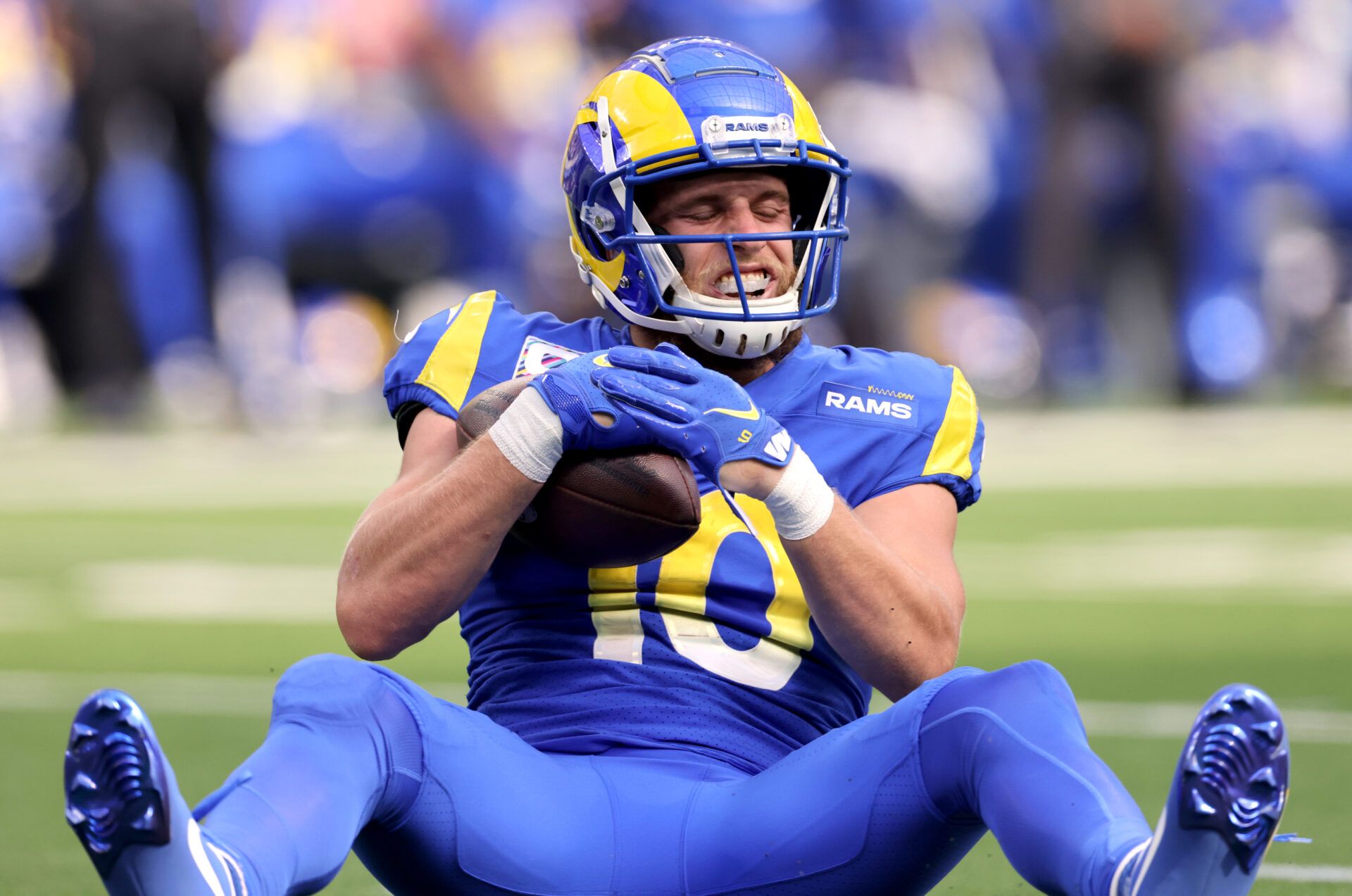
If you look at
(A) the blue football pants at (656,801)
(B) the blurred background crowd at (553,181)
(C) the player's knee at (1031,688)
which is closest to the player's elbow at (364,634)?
(A) the blue football pants at (656,801)

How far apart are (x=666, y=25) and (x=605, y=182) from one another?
10.0 m

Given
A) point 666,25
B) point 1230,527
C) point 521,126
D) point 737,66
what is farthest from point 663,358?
point 521,126

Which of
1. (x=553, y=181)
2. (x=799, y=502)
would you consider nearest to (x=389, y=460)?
(x=553, y=181)

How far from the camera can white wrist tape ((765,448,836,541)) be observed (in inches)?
91.0

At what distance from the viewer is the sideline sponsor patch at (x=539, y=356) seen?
2.70 meters

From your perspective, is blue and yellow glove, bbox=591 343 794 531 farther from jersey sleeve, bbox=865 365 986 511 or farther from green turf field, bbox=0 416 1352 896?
green turf field, bbox=0 416 1352 896

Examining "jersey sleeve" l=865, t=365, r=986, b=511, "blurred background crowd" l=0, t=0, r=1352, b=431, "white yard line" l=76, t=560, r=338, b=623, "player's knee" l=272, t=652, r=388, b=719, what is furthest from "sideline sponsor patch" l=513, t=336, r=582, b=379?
"blurred background crowd" l=0, t=0, r=1352, b=431

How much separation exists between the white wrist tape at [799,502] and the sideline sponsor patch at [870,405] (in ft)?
1.17

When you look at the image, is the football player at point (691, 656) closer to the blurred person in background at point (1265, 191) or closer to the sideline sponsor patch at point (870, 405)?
the sideline sponsor patch at point (870, 405)

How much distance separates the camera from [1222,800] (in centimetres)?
184

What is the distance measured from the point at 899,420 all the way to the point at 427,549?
71 cm

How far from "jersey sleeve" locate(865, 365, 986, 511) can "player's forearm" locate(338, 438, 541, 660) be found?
0.57m

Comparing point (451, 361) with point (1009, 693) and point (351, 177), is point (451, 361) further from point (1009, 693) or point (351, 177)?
point (351, 177)

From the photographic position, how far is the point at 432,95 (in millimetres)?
13711
